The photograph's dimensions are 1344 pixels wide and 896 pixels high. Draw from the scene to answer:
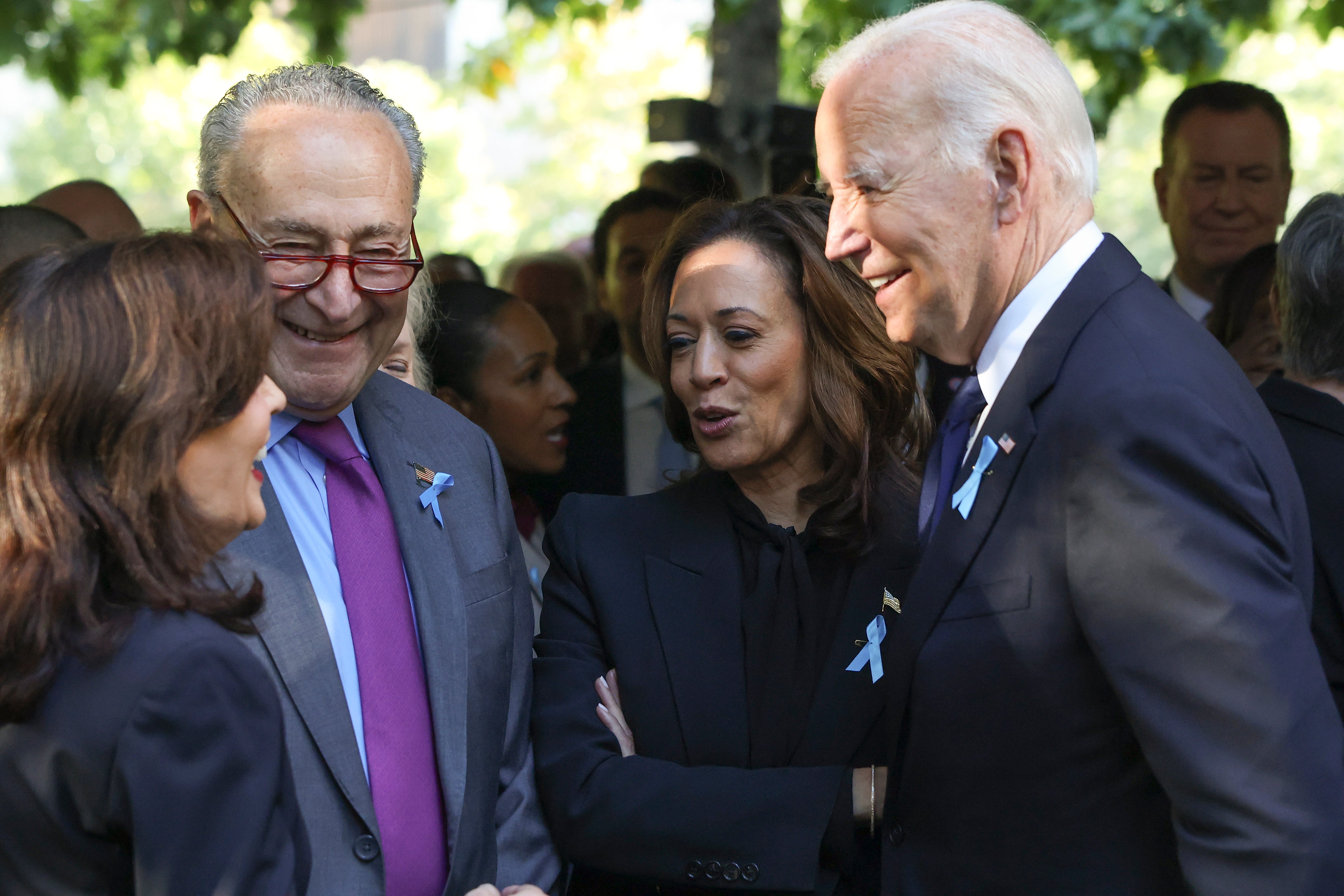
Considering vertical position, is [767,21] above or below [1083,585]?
above

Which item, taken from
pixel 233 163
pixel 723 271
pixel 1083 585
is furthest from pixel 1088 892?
pixel 233 163

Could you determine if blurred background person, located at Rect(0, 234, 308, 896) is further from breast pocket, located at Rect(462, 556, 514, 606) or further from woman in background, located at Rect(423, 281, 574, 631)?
woman in background, located at Rect(423, 281, 574, 631)

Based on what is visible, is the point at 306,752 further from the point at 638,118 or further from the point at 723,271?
the point at 638,118

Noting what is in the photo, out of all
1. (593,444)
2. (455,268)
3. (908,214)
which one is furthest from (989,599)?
(455,268)

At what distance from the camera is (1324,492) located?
104 inches

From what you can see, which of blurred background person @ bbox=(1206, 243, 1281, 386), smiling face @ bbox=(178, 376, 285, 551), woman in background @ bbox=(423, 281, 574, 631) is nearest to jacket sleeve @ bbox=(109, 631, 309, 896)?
smiling face @ bbox=(178, 376, 285, 551)

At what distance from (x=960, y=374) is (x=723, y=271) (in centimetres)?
157

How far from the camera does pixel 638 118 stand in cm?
3005

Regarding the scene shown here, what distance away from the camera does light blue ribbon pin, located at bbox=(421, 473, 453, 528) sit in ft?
7.79

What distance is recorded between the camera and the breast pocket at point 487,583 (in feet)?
7.73

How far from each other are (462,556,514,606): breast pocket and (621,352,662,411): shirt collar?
239 cm

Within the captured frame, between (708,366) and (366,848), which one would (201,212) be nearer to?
(708,366)

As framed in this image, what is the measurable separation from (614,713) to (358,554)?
2.07ft

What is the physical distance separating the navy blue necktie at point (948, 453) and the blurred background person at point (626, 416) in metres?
1.90
